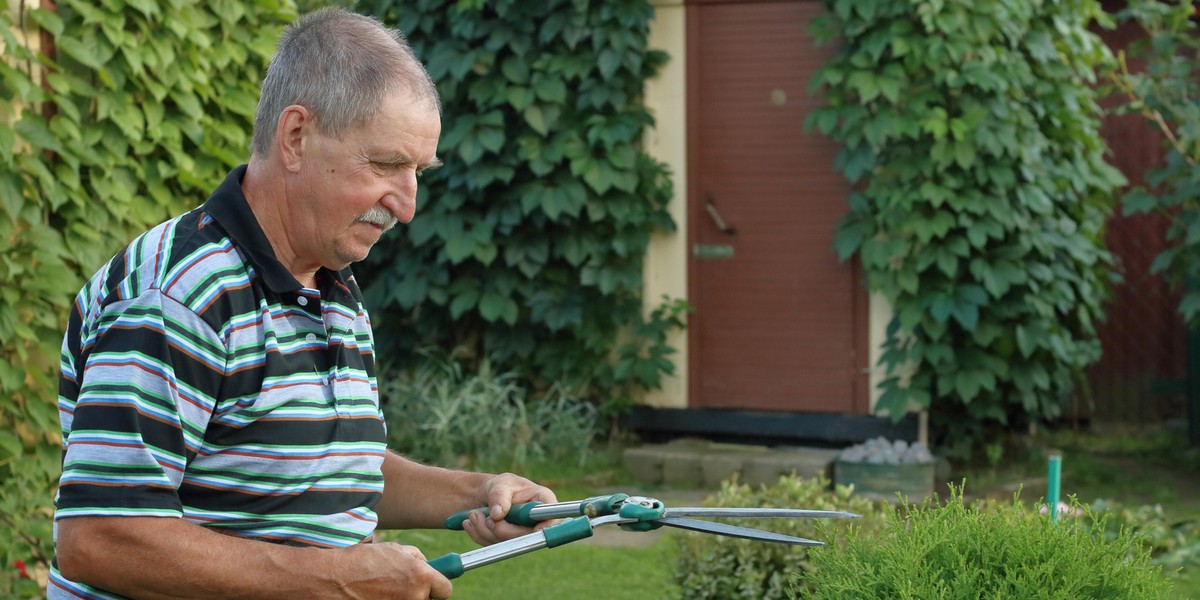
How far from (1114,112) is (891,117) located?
137 cm

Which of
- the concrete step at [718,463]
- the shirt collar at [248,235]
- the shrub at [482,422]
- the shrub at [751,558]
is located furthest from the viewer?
the shrub at [482,422]

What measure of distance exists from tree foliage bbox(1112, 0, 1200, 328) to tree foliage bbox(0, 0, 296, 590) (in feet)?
15.9

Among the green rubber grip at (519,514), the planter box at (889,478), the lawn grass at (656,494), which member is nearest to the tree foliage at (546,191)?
the lawn grass at (656,494)

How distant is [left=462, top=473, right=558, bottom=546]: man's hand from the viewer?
2277 mm

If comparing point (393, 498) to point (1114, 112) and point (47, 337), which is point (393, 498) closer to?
point (47, 337)

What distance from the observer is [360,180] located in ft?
6.62

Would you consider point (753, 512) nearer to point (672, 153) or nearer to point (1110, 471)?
point (672, 153)

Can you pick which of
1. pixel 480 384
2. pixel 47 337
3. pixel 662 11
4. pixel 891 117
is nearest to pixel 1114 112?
pixel 891 117

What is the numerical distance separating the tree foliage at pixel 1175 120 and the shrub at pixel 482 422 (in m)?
3.24

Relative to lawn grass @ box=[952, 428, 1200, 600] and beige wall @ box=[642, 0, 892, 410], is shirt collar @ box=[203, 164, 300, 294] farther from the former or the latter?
beige wall @ box=[642, 0, 892, 410]

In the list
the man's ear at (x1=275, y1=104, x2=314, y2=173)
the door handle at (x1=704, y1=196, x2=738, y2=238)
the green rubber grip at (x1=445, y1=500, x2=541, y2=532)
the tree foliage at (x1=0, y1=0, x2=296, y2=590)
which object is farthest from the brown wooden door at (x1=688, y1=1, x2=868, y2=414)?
the man's ear at (x1=275, y1=104, x2=314, y2=173)

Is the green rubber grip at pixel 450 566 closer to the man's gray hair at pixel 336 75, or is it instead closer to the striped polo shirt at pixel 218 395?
the striped polo shirt at pixel 218 395

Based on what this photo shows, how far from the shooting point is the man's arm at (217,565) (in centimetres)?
176

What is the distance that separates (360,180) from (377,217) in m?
0.08
